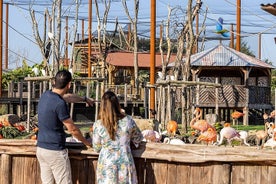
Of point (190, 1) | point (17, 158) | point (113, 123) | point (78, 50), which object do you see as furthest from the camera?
point (78, 50)

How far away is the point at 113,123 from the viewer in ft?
22.0

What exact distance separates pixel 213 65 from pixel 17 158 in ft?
81.7

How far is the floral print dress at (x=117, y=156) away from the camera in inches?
265

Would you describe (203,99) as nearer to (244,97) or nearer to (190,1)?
(244,97)

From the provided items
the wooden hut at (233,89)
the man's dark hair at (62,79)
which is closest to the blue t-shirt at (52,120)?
the man's dark hair at (62,79)

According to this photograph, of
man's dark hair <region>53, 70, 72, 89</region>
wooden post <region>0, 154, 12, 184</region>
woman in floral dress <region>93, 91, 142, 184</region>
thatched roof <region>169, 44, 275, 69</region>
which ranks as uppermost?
thatched roof <region>169, 44, 275, 69</region>

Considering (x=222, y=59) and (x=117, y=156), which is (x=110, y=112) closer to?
(x=117, y=156)

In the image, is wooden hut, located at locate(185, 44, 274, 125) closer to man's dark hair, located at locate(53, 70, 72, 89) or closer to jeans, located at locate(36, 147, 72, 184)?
jeans, located at locate(36, 147, 72, 184)

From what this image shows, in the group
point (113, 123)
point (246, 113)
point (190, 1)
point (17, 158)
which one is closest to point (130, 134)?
point (113, 123)

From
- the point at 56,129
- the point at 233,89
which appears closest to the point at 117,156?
the point at 56,129

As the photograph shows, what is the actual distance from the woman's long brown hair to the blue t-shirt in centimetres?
42

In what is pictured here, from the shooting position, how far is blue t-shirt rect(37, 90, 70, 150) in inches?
269

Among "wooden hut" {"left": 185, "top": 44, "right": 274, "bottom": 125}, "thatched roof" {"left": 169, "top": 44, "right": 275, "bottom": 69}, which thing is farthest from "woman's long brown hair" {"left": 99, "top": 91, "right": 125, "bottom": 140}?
"thatched roof" {"left": 169, "top": 44, "right": 275, "bottom": 69}

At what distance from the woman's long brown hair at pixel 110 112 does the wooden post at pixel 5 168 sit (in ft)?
5.28
